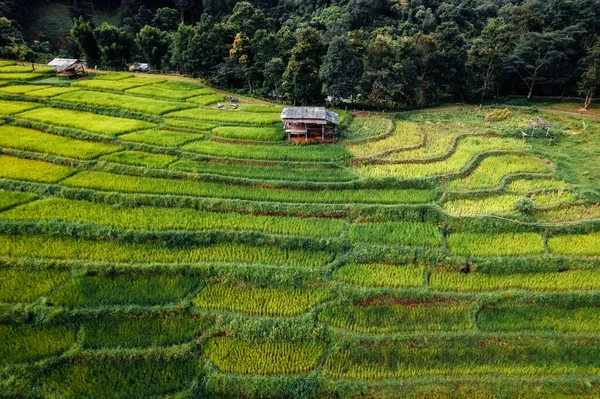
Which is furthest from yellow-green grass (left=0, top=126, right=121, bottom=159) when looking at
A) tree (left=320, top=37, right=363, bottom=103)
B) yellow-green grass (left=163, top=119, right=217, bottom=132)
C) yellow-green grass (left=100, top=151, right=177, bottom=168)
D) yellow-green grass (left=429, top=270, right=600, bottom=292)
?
yellow-green grass (left=429, top=270, right=600, bottom=292)

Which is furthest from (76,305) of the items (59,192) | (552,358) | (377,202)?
(552,358)

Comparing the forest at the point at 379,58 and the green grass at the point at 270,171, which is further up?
the forest at the point at 379,58

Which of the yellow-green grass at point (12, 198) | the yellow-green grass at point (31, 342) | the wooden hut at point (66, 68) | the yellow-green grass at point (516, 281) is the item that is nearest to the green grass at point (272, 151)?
the yellow-green grass at point (12, 198)

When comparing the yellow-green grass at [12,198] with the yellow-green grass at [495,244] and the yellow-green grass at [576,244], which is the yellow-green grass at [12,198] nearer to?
the yellow-green grass at [495,244]

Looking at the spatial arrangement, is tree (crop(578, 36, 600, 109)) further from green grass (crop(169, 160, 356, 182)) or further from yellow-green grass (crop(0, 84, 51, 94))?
yellow-green grass (crop(0, 84, 51, 94))

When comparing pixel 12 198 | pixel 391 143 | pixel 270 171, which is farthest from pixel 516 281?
pixel 12 198

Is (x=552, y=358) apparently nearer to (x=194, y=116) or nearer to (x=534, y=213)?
(x=534, y=213)
